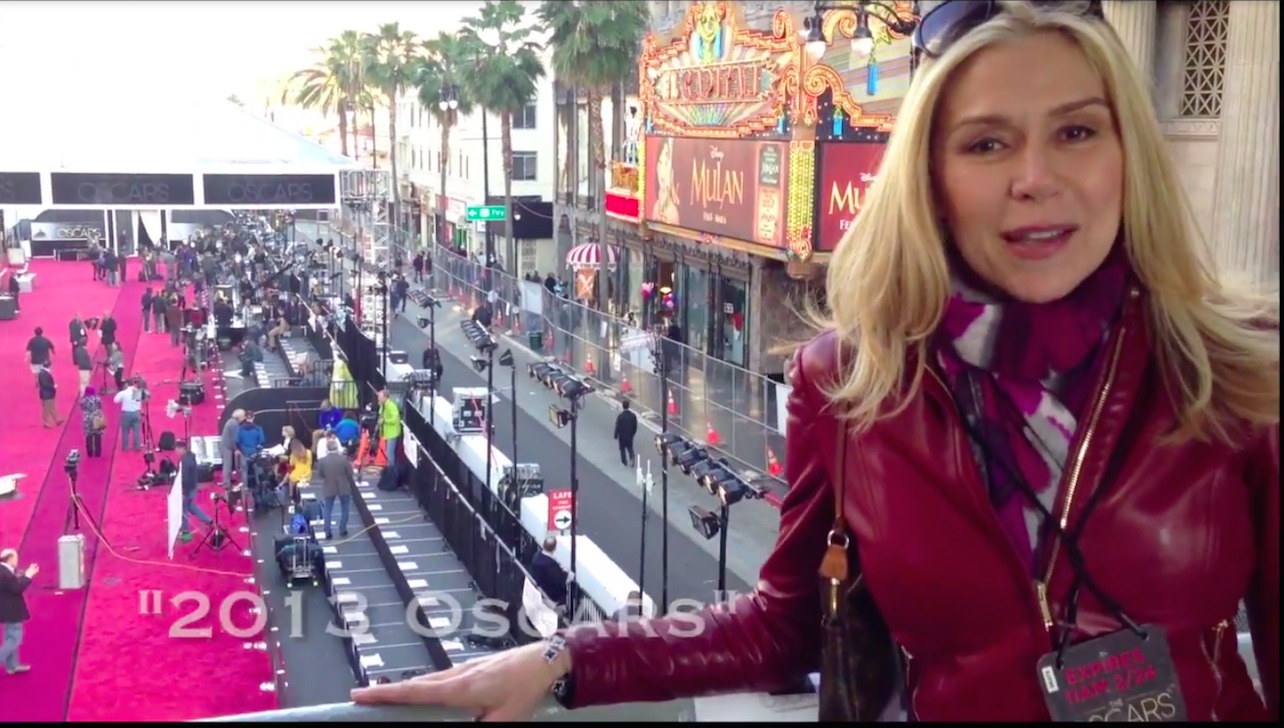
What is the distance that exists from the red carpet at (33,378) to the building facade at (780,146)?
10706mm

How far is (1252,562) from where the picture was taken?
1526 mm

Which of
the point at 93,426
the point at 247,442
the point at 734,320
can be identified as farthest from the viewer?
the point at 734,320

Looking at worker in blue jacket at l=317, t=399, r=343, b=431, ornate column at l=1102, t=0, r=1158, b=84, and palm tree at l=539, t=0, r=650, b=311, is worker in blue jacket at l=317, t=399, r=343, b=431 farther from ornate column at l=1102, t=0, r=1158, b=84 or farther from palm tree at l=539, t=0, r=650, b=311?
ornate column at l=1102, t=0, r=1158, b=84

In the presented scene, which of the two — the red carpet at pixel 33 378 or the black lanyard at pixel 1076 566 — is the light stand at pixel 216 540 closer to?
the red carpet at pixel 33 378

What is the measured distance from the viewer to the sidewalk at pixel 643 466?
1505 centimetres

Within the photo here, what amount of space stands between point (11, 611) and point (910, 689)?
39.2 ft

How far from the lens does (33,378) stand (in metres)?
24.4

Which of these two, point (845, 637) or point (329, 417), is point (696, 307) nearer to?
point (329, 417)

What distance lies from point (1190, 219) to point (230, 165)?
1207 cm

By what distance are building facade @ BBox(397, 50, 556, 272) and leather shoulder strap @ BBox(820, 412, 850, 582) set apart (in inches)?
1576

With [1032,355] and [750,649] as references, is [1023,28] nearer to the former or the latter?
[1032,355]

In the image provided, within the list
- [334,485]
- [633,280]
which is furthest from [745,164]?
[334,485]

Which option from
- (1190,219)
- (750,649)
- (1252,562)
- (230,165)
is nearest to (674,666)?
(750,649)

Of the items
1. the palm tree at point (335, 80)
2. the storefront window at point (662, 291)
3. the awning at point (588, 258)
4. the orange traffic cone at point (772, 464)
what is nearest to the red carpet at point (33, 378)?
the orange traffic cone at point (772, 464)
